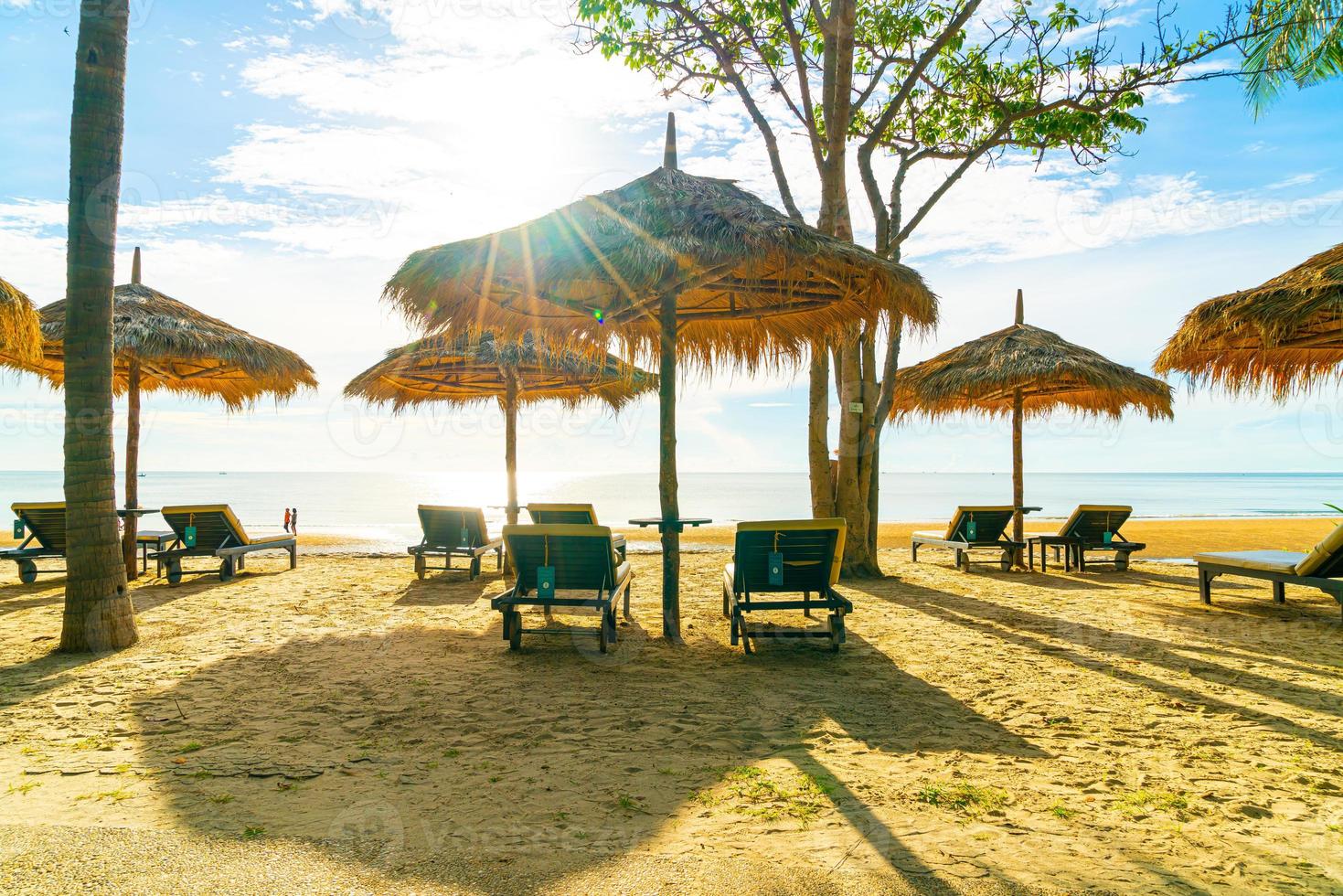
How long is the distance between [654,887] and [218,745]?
218 cm

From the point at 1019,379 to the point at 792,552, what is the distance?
6.22 metres

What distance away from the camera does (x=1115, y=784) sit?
2688 millimetres

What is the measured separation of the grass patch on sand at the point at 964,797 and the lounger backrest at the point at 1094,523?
7392 mm

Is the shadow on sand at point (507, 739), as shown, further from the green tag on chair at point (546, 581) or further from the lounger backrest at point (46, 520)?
the lounger backrest at point (46, 520)

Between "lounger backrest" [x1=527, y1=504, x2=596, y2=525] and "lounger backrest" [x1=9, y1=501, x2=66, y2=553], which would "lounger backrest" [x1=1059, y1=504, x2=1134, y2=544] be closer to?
"lounger backrest" [x1=527, y1=504, x2=596, y2=525]

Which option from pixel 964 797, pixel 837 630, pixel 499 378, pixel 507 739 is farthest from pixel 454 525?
pixel 964 797

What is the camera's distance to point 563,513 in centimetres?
654

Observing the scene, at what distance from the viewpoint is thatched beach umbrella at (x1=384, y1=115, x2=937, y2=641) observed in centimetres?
480

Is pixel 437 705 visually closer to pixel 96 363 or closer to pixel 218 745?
pixel 218 745

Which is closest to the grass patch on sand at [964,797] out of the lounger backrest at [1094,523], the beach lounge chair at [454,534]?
the beach lounge chair at [454,534]

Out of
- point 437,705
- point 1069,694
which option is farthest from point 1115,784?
point 437,705

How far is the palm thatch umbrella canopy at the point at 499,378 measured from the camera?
28.6 feet

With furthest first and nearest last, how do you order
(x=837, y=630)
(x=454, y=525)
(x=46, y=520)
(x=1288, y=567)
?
(x=454, y=525)
(x=46, y=520)
(x=1288, y=567)
(x=837, y=630)

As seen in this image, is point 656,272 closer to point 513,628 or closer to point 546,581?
point 546,581
